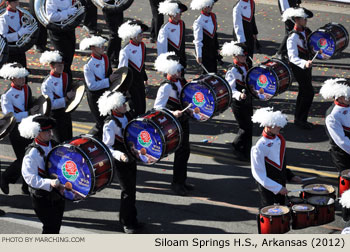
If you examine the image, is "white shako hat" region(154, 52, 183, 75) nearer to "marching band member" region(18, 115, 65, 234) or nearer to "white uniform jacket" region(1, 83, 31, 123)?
"white uniform jacket" region(1, 83, 31, 123)

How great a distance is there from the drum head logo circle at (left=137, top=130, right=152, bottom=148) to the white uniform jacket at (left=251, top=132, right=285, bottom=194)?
1.31 metres

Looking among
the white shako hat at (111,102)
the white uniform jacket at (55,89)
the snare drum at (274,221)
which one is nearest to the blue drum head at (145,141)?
the white shako hat at (111,102)

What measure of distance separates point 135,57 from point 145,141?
3.02m

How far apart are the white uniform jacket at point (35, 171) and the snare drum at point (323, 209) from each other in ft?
10.0

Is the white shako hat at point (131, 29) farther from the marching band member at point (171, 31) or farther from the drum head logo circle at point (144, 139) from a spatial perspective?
the drum head logo circle at point (144, 139)

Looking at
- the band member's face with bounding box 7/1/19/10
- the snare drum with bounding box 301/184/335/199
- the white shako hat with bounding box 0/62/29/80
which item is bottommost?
the snare drum with bounding box 301/184/335/199

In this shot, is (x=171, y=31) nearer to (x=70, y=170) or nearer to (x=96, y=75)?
(x=96, y=75)

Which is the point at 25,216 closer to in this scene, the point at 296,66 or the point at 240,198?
the point at 240,198

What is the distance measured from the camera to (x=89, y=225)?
11.0 meters

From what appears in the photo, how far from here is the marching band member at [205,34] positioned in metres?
14.4

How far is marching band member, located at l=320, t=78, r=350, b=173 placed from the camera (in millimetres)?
11047

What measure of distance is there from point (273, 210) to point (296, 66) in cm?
483

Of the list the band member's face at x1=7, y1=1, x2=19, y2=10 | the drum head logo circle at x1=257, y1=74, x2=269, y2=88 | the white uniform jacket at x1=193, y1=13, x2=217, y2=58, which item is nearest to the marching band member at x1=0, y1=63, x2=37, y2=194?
the band member's face at x1=7, y1=1, x2=19, y2=10

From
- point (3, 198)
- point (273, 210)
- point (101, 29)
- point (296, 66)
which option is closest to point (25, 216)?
point (3, 198)
